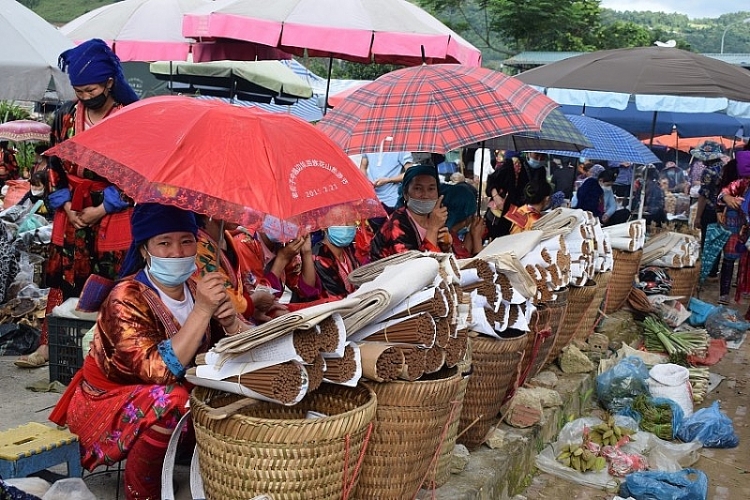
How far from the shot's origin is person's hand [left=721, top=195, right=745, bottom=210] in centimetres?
1061

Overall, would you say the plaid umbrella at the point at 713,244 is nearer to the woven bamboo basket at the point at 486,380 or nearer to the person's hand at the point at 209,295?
the woven bamboo basket at the point at 486,380

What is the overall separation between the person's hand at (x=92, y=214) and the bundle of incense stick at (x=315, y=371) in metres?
2.28

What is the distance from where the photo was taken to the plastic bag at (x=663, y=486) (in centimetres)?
502

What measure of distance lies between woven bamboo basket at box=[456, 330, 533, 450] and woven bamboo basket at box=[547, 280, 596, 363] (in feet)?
5.55

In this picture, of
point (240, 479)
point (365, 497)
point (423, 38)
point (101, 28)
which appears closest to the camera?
point (240, 479)

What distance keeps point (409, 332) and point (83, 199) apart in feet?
7.71

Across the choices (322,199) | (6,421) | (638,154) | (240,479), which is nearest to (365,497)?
(240,479)

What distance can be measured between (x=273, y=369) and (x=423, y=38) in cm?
376

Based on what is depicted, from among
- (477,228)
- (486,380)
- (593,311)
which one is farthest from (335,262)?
(593,311)

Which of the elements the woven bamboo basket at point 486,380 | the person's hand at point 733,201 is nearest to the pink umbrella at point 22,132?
A: the person's hand at point 733,201

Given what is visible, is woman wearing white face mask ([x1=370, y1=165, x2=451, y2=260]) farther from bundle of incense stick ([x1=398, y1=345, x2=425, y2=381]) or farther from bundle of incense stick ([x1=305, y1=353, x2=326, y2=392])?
bundle of incense stick ([x1=305, y1=353, x2=326, y2=392])

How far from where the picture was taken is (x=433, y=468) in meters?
3.74

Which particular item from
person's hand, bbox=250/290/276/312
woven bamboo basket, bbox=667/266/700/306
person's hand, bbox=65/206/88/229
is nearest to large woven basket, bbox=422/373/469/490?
person's hand, bbox=250/290/276/312

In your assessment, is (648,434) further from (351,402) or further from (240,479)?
(240,479)
